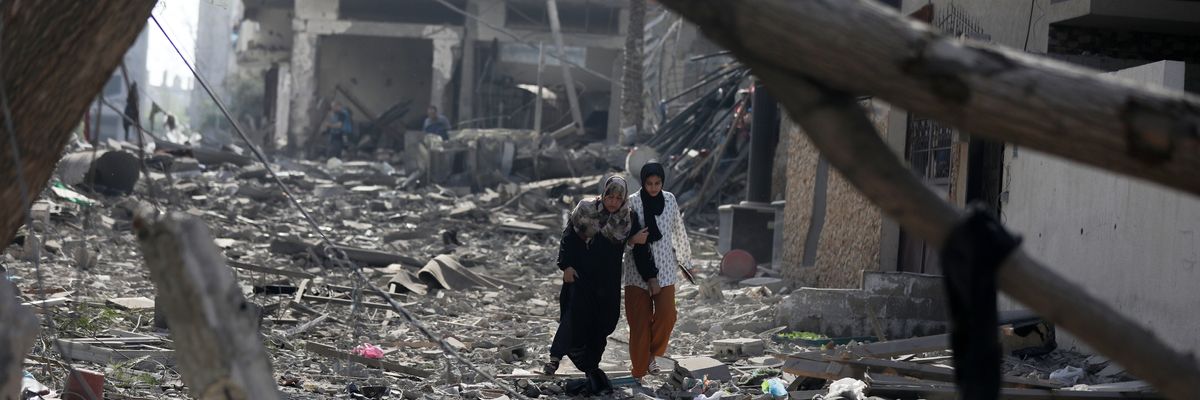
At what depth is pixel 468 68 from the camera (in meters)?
28.0

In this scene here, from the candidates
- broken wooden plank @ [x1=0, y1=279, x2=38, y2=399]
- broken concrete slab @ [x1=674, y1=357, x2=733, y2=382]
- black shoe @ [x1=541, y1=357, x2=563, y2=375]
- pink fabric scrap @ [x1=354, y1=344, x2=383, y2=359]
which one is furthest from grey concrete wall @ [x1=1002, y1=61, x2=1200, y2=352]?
broken wooden plank @ [x1=0, y1=279, x2=38, y2=399]

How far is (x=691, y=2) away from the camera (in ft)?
9.27

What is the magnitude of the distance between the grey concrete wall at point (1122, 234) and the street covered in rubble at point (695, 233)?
24 mm

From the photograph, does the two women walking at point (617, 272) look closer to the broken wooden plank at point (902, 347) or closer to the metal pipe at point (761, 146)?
the broken wooden plank at point (902, 347)

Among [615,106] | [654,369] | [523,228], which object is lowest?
[654,369]

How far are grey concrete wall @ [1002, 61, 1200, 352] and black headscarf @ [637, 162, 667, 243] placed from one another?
7.70 ft

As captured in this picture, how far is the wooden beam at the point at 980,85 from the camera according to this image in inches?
100

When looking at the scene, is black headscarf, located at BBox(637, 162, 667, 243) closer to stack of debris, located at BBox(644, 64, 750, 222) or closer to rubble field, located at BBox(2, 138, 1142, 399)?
rubble field, located at BBox(2, 138, 1142, 399)

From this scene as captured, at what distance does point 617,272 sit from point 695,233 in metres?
9.00

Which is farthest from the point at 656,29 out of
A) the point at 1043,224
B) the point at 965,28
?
the point at 1043,224

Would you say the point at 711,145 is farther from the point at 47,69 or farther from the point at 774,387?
the point at 47,69

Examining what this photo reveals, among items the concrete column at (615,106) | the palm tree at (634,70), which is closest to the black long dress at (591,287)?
the palm tree at (634,70)

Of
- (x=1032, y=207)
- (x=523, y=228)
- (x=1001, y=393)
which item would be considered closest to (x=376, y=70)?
(x=523, y=228)

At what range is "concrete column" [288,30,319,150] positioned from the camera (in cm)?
2868
